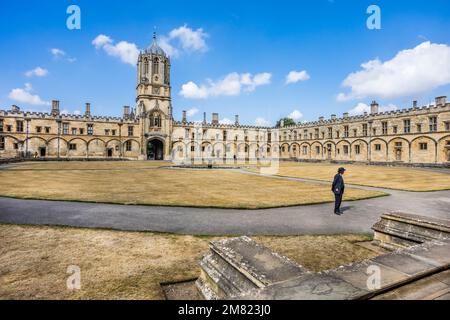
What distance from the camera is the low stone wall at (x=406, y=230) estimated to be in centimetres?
464

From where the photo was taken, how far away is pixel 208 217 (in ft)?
25.6

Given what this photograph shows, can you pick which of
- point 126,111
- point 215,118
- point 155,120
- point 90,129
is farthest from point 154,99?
point 215,118

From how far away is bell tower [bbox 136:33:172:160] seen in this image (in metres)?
53.7

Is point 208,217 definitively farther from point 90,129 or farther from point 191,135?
point 191,135

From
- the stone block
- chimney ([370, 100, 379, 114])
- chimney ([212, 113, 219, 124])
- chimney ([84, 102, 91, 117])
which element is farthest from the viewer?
chimney ([212, 113, 219, 124])

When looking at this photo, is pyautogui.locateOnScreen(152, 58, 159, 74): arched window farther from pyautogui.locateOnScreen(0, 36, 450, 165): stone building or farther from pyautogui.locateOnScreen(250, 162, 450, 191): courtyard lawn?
pyautogui.locateOnScreen(250, 162, 450, 191): courtyard lawn

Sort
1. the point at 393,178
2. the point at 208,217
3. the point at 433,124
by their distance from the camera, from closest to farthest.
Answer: the point at 208,217
the point at 393,178
the point at 433,124

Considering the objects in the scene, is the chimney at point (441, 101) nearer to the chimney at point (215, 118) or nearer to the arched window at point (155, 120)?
the chimney at point (215, 118)

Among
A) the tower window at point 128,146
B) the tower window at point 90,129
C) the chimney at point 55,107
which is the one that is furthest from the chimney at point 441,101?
the chimney at point 55,107

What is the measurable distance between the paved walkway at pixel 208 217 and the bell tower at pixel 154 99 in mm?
45442

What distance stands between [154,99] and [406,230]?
55272mm

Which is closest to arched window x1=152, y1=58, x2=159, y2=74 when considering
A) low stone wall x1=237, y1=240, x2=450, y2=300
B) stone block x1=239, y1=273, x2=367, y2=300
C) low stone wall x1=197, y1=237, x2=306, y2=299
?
low stone wall x1=197, y1=237, x2=306, y2=299

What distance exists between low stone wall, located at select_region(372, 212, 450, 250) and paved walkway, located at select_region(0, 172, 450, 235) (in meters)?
1.26
